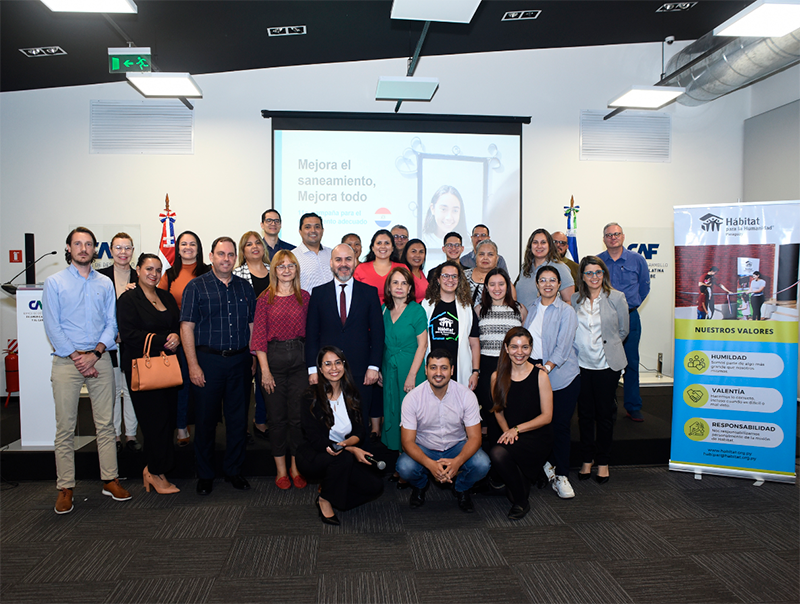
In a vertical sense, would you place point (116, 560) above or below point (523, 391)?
below

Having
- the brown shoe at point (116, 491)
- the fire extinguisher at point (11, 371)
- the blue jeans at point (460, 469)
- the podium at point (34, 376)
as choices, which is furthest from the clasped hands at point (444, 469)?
the fire extinguisher at point (11, 371)

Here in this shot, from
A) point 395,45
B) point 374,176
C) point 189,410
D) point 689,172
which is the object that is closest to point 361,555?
point 189,410

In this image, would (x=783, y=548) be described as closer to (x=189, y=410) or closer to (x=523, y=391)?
(x=523, y=391)

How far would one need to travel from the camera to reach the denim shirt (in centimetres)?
311

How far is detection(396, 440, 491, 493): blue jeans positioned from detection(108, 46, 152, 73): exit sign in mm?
3832

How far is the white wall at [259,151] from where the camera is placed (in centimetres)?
528

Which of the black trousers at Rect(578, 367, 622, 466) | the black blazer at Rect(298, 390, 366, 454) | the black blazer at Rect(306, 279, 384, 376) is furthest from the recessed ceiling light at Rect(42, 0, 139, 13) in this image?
the black trousers at Rect(578, 367, 622, 466)

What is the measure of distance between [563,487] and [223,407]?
224cm

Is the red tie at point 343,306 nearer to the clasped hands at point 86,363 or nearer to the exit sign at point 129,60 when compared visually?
the clasped hands at point 86,363

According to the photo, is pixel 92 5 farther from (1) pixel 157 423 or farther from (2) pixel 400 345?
(2) pixel 400 345

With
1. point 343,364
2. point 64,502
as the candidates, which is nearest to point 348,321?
point 343,364

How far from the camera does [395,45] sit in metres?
5.09

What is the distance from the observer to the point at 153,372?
9.53 feet

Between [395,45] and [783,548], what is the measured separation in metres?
5.11
